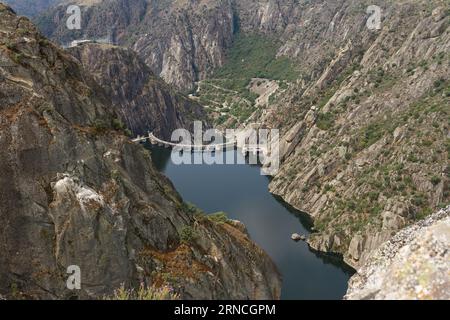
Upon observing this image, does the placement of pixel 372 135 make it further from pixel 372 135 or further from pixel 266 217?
pixel 266 217

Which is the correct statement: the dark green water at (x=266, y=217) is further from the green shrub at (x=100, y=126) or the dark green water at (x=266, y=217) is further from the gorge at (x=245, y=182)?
the green shrub at (x=100, y=126)

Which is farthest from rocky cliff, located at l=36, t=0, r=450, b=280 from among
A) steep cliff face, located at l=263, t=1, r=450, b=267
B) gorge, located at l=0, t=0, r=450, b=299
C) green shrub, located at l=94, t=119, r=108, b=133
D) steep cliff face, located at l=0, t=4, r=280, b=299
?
green shrub, located at l=94, t=119, r=108, b=133

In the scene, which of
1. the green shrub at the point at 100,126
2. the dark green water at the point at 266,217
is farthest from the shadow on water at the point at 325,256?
the green shrub at the point at 100,126

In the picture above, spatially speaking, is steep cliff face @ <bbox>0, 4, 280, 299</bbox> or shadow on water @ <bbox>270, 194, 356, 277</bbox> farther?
shadow on water @ <bbox>270, 194, 356, 277</bbox>

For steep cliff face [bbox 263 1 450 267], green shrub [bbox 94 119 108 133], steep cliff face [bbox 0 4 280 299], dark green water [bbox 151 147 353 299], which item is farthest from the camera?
steep cliff face [bbox 263 1 450 267]

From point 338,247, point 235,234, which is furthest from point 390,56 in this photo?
point 235,234

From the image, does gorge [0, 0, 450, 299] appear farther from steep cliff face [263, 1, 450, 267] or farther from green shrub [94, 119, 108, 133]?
steep cliff face [263, 1, 450, 267]
